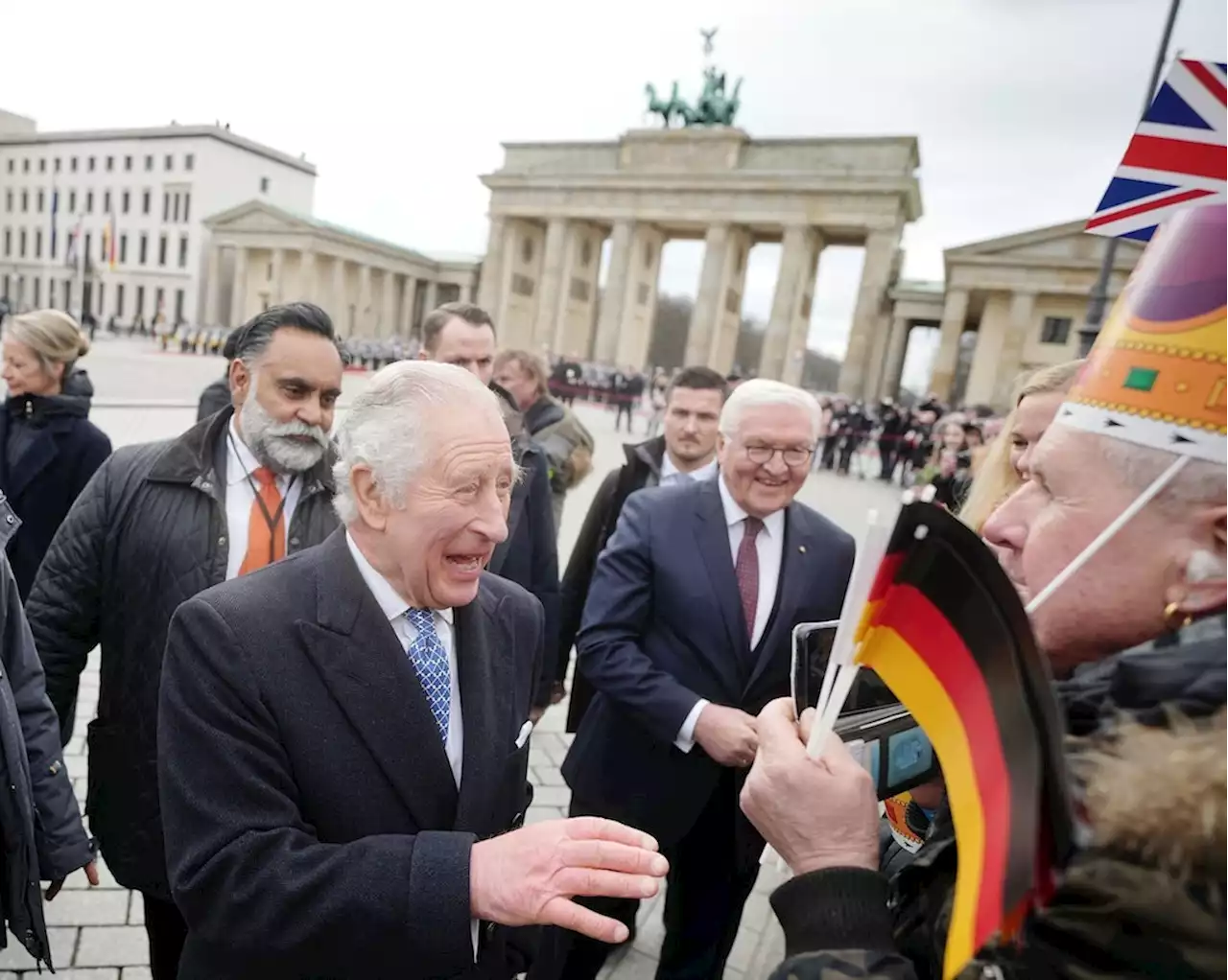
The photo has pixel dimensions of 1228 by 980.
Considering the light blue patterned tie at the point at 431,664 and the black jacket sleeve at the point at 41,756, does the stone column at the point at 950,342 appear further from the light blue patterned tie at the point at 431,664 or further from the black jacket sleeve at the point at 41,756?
the black jacket sleeve at the point at 41,756

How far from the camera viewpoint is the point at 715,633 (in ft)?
8.36

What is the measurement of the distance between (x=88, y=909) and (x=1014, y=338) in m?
37.4

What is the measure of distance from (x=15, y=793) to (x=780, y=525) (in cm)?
241

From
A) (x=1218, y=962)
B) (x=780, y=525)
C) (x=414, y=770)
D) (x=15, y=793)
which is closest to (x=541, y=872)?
(x=414, y=770)

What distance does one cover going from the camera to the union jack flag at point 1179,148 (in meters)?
1.66

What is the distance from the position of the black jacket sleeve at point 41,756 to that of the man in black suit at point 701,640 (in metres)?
1.55

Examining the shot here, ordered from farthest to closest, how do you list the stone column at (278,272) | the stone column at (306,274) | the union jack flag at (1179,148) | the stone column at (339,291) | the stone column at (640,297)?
the stone column at (339,291) → the stone column at (278,272) → the stone column at (306,274) → the stone column at (640,297) → the union jack flag at (1179,148)

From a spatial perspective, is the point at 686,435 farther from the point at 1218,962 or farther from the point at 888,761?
the point at 1218,962

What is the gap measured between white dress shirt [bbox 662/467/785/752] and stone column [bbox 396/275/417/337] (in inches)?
2386

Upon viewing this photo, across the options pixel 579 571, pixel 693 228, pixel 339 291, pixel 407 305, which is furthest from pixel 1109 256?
pixel 407 305

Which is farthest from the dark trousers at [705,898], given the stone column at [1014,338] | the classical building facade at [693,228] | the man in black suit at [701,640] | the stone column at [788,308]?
the stone column at [788,308]

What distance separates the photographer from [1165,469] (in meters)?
0.93

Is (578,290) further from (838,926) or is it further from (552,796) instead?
(838,926)

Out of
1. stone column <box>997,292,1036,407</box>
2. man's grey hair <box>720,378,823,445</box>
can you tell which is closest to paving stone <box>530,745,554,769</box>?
man's grey hair <box>720,378,823,445</box>
